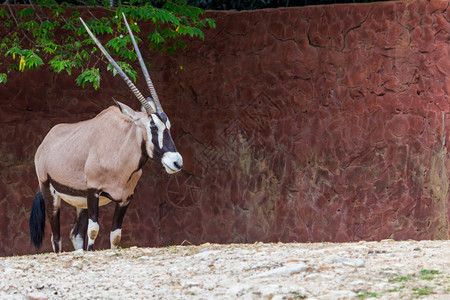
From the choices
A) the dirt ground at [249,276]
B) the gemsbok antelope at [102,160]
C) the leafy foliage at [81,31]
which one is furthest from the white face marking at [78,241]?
the dirt ground at [249,276]

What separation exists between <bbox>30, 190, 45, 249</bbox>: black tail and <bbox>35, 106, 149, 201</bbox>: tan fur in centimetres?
29

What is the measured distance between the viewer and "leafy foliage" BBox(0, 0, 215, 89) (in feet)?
25.6

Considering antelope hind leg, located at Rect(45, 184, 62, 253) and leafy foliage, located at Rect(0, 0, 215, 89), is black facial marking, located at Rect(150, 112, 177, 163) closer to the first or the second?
leafy foliage, located at Rect(0, 0, 215, 89)

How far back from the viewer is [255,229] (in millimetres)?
8930

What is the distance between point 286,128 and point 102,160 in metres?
2.17

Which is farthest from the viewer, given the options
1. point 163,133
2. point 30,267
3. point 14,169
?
point 14,169

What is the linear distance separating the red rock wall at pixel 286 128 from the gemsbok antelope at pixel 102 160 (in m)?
0.92

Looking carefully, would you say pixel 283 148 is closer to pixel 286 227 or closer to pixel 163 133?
pixel 286 227

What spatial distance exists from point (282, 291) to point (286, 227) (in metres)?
4.43

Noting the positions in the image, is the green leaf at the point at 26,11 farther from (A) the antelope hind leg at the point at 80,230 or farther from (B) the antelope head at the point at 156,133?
(A) the antelope hind leg at the point at 80,230

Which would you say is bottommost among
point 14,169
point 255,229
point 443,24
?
point 255,229

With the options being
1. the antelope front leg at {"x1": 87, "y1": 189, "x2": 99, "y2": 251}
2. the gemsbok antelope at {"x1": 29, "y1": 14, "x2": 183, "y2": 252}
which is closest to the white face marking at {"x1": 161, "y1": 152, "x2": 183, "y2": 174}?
the gemsbok antelope at {"x1": 29, "y1": 14, "x2": 183, "y2": 252}

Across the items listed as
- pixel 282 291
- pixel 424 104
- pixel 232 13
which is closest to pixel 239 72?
pixel 232 13

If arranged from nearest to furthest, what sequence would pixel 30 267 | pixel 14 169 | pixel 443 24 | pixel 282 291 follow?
pixel 282 291 → pixel 30 267 → pixel 443 24 → pixel 14 169
